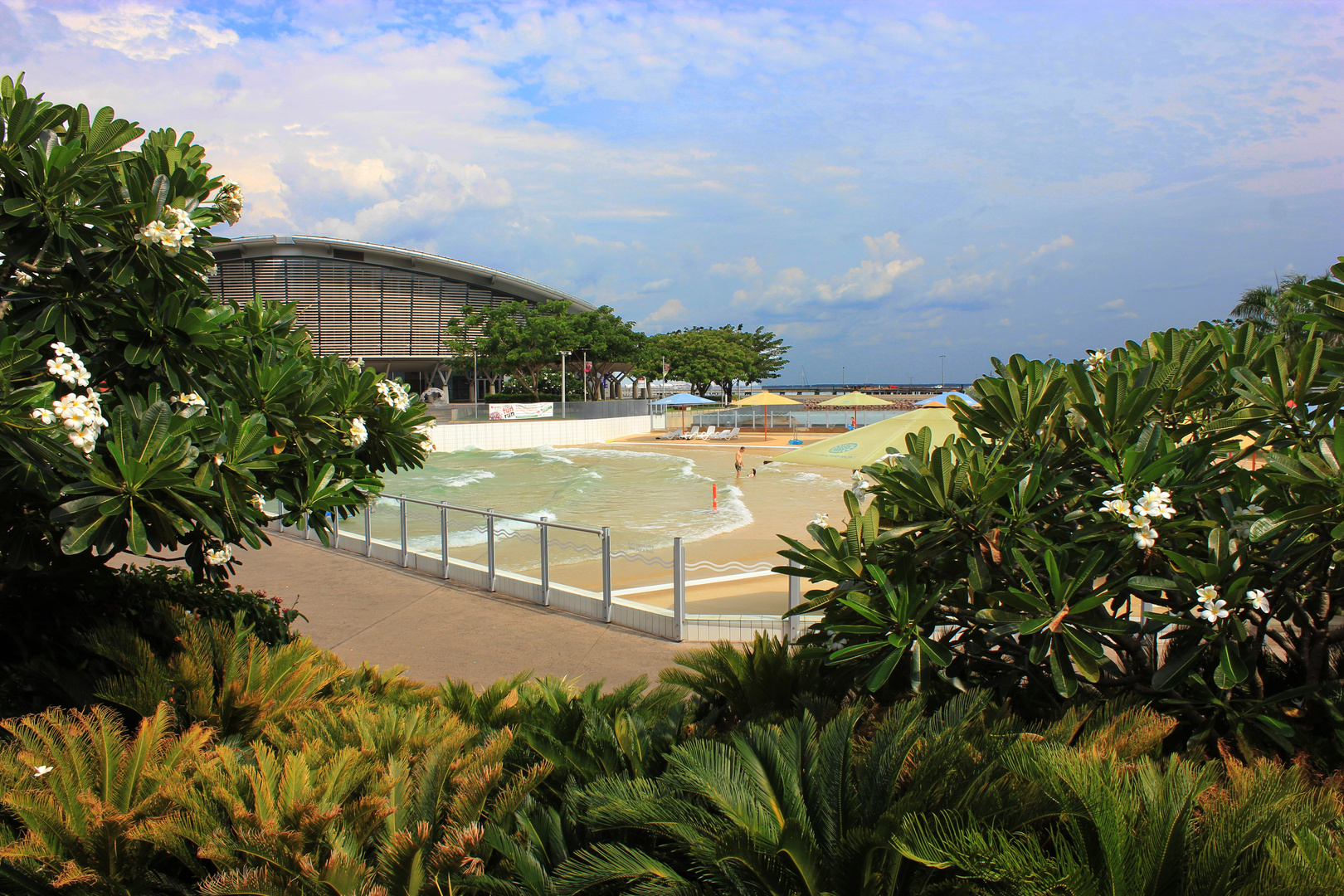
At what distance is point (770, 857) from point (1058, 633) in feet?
4.30

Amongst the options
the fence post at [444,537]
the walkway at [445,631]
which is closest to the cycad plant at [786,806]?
the walkway at [445,631]

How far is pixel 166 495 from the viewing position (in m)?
2.70

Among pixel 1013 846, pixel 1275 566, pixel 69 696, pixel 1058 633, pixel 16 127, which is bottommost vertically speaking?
pixel 69 696

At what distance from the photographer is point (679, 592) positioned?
7062 mm

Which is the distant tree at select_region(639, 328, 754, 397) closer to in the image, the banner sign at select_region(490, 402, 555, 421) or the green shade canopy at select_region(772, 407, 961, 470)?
the banner sign at select_region(490, 402, 555, 421)

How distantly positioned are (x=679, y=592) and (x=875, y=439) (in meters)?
3.52

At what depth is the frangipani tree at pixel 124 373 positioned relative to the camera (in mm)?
2492

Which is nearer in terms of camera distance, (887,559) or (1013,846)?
(1013,846)

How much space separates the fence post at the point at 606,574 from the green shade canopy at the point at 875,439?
2244 millimetres

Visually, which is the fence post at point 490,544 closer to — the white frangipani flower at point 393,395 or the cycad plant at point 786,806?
the white frangipani flower at point 393,395

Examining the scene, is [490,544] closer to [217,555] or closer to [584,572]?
[584,572]

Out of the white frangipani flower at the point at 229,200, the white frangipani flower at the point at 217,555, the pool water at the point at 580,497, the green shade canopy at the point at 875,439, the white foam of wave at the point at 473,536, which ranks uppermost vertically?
Result: the white frangipani flower at the point at 229,200

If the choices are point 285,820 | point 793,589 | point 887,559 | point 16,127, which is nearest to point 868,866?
point 887,559

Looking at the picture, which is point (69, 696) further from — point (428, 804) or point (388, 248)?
point (388, 248)
